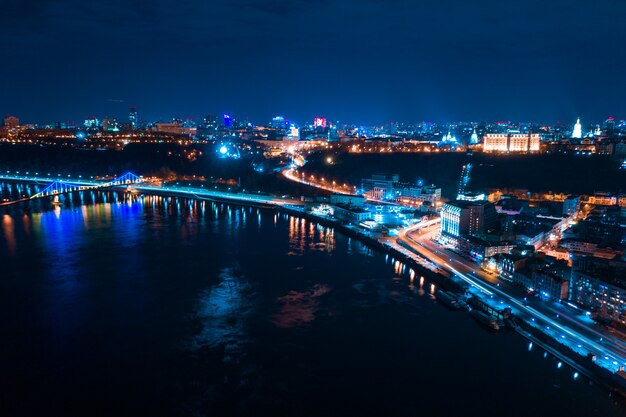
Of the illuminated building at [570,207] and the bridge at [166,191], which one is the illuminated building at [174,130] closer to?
the bridge at [166,191]

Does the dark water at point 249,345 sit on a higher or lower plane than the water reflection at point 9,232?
lower

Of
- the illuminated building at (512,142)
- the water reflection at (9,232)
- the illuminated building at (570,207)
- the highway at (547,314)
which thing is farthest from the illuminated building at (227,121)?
the highway at (547,314)

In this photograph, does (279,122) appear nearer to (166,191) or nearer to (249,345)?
(166,191)

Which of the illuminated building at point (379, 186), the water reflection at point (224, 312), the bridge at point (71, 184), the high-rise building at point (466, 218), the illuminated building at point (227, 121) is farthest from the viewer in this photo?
the illuminated building at point (227, 121)

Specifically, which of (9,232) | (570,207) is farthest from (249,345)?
(570,207)

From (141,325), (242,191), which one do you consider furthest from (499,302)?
(242,191)

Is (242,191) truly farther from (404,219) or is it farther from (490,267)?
(490,267)
